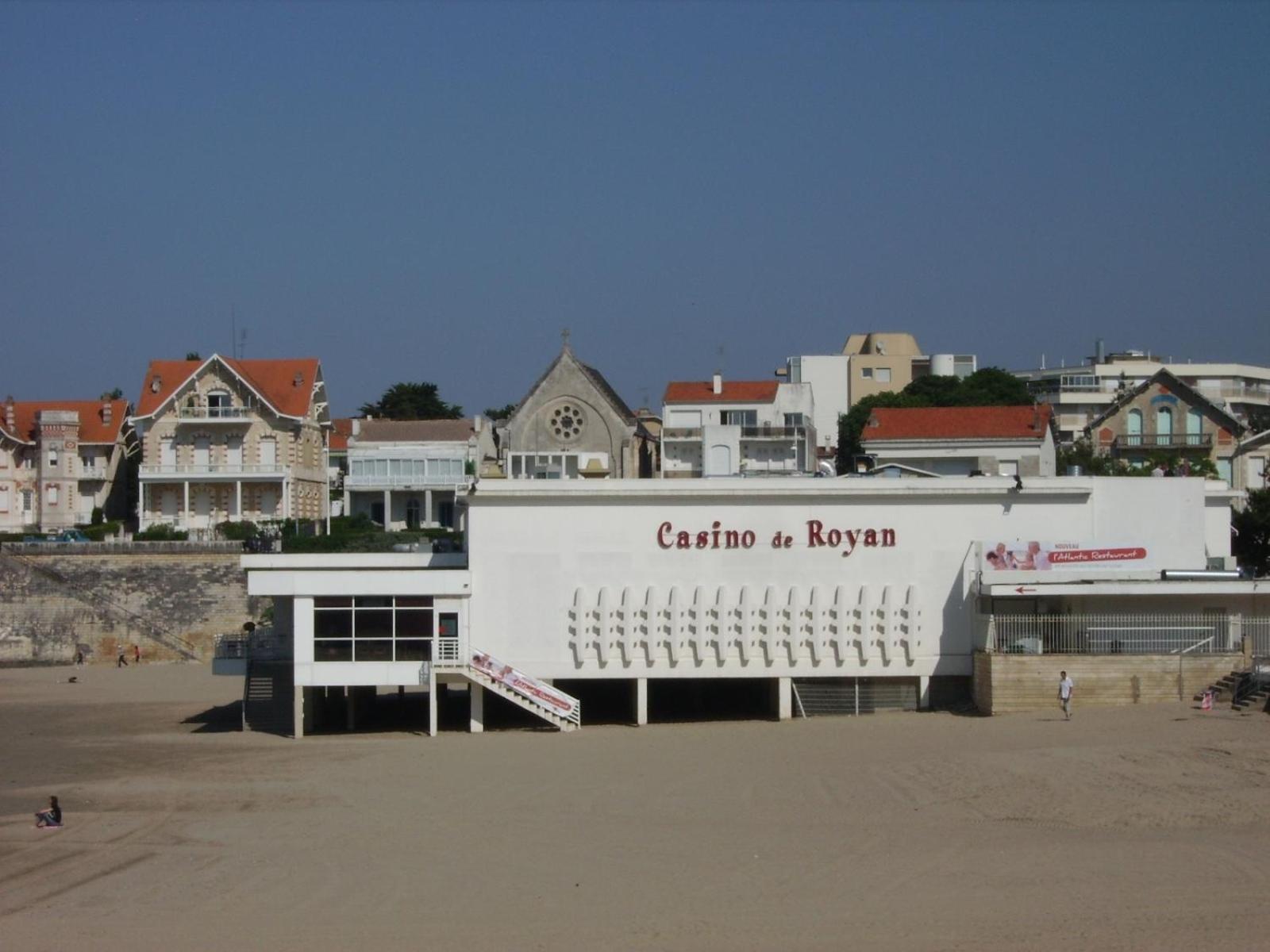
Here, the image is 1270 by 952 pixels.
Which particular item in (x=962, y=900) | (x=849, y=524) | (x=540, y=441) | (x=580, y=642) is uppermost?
(x=540, y=441)

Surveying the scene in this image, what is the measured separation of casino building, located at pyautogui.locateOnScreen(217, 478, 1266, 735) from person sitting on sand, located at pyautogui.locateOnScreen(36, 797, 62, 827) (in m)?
9.53

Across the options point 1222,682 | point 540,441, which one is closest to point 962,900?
point 1222,682

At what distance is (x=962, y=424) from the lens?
67875 millimetres

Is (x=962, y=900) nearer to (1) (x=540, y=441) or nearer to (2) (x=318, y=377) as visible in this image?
(1) (x=540, y=441)

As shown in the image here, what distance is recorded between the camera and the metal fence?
36.0 m

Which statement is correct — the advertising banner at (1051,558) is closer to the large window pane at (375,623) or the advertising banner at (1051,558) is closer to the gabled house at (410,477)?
the large window pane at (375,623)

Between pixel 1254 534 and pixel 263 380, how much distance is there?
4683 centimetres

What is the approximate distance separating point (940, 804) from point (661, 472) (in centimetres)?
5320

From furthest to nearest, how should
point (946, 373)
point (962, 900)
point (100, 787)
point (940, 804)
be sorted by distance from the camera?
1. point (946, 373)
2. point (100, 787)
3. point (940, 804)
4. point (962, 900)

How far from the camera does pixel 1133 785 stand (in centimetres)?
2733

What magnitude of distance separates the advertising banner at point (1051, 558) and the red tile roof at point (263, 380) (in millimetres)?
45639

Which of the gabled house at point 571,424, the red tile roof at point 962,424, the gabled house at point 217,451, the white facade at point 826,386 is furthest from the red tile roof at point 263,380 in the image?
the white facade at point 826,386

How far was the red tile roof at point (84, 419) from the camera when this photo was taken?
258 feet

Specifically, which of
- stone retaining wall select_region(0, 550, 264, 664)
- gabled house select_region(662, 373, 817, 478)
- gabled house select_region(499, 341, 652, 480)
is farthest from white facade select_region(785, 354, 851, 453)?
stone retaining wall select_region(0, 550, 264, 664)
